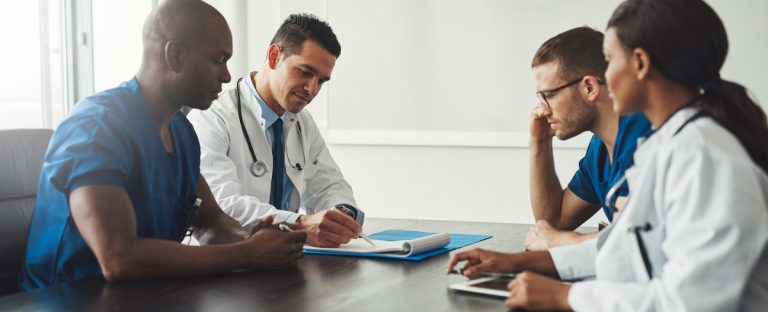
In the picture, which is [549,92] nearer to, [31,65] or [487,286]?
[487,286]

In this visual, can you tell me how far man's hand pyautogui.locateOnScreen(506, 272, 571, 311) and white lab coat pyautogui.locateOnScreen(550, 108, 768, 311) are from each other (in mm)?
53

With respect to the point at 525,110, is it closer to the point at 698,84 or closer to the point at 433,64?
the point at 433,64

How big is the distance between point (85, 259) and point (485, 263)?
2.84ft

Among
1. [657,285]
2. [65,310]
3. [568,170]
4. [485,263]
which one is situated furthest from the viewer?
[568,170]

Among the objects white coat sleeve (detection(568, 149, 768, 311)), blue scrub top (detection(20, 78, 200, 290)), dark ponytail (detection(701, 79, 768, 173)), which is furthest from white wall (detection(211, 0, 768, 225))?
white coat sleeve (detection(568, 149, 768, 311))

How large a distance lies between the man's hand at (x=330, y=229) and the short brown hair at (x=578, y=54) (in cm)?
77

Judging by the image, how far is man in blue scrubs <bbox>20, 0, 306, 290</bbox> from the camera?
157cm

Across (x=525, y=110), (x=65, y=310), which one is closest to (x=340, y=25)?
(x=525, y=110)

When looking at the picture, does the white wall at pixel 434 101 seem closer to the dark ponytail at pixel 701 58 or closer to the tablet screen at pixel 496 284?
the tablet screen at pixel 496 284

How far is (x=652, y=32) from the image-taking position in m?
1.22

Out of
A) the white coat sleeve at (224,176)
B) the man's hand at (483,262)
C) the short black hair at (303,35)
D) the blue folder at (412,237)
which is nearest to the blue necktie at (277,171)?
the white coat sleeve at (224,176)

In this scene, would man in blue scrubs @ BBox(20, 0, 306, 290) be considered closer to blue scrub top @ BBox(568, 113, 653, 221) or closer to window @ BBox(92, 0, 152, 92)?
blue scrub top @ BBox(568, 113, 653, 221)

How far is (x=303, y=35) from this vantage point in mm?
2672

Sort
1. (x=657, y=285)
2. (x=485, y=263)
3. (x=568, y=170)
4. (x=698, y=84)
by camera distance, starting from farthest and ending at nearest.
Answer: (x=568, y=170), (x=485, y=263), (x=698, y=84), (x=657, y=285)
